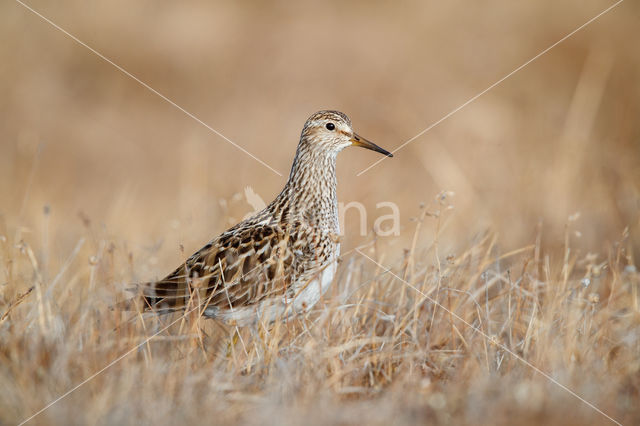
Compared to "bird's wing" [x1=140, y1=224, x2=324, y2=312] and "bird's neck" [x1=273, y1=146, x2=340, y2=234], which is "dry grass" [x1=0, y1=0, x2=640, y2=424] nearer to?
"bird's wing" [x1=140, y1=224, x2=324, y2=312]

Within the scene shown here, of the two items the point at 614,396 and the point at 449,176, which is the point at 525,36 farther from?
the point at 614,396

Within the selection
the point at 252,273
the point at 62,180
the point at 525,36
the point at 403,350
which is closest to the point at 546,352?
the point at 403,350

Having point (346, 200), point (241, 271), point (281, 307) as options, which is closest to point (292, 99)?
point (346, 200)

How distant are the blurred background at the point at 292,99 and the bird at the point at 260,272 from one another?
4.00 meters

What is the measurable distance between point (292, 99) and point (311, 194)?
9118 millimetres

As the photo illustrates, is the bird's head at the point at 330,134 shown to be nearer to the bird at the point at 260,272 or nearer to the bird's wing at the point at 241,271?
the bird at the point at 260,272

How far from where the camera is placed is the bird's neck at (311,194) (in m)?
6.46

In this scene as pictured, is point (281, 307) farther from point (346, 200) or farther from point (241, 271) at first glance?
point (346, 200)

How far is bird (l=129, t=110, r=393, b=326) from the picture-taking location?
5773mm

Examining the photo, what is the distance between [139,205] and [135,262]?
5773mm

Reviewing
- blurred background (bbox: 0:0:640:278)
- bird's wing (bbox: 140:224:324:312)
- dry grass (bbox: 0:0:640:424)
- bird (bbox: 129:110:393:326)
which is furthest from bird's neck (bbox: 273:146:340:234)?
blurred background (bbox: 0:0:640:278)

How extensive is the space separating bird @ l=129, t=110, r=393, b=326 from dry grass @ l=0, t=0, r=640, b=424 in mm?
204

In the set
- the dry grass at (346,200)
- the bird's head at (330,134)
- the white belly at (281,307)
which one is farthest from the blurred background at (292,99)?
the white belly at (281,307)

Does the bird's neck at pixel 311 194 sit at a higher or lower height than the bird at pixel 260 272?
higher
